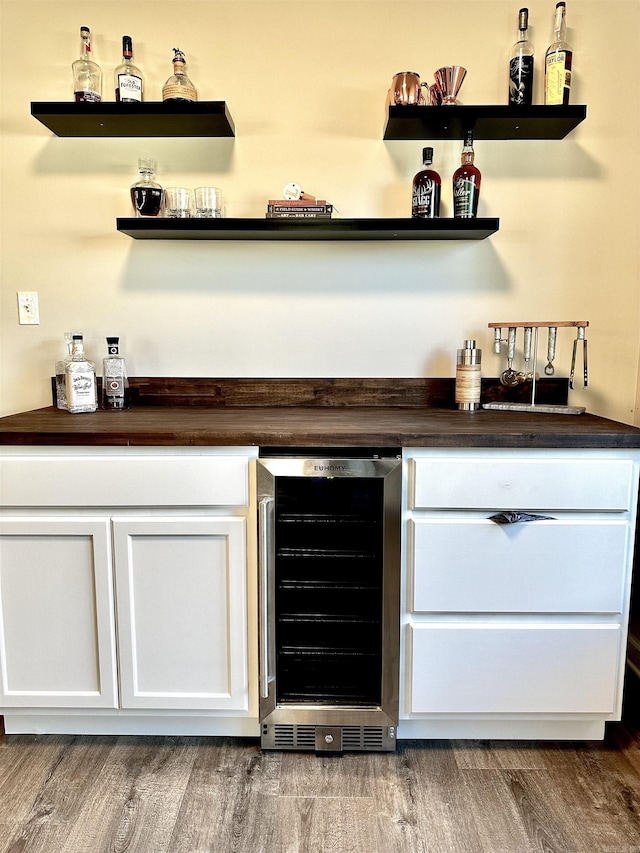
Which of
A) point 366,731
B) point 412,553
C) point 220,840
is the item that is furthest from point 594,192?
point 220,840

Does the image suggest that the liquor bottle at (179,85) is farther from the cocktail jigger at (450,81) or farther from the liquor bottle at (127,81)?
the cocktail jigger at (450,81)

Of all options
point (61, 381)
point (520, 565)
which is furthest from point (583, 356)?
point (61, 381)

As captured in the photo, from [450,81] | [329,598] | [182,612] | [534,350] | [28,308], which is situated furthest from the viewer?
[28,308]

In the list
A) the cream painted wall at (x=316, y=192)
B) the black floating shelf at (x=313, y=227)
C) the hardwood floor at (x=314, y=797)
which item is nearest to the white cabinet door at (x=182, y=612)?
the hardwood floor at (x=314, y=797)

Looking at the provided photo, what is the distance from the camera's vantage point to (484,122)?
1855mm

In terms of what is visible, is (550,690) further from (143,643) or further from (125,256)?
(125,256)

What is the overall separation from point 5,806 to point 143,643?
19.5 inches

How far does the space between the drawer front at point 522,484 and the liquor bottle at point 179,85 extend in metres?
1.44

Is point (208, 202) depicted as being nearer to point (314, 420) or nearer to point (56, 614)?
point (314, 420)

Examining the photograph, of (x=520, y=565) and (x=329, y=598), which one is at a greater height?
(x=520, y=565)

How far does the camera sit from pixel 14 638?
5.12ft

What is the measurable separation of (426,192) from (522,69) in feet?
1.72

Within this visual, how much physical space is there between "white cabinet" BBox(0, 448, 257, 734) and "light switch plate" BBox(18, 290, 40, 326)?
2.51 feet

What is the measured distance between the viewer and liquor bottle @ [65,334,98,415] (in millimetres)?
1832
